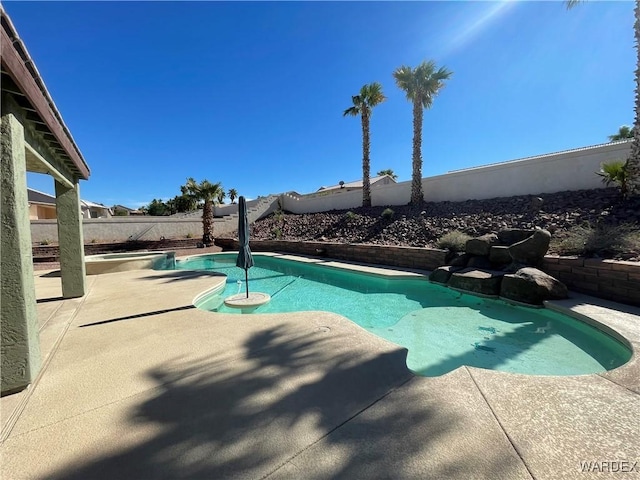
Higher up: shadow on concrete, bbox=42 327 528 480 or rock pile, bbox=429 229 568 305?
rock pile, bbox=429 229 568 305

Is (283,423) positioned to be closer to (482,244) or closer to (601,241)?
(482,244)

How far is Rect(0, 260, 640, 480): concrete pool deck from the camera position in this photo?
5.94 ft

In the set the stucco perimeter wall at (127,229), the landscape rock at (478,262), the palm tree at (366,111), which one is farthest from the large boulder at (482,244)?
the stucco perimeter wall at (127,229)

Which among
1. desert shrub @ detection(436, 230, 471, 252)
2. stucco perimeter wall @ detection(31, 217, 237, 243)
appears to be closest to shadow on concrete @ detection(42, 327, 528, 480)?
desert shrub @ detection(436, 230, 471, 252)

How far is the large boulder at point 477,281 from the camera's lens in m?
6.85

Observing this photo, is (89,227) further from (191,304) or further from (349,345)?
(349,345)

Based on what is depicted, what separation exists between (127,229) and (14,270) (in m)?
21.1

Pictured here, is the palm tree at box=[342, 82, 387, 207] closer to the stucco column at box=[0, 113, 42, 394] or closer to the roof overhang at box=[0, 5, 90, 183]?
the roof overhang at box=[0, 5, 90, 183]

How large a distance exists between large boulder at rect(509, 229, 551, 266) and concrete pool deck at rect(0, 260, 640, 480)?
11.4ft

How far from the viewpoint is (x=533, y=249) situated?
680cm

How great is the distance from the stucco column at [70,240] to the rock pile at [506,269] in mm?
9557

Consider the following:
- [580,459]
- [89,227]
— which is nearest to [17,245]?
[580,459]

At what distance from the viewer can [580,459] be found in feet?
6.03

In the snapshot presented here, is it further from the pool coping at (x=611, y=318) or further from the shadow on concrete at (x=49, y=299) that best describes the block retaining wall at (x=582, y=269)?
the shadow on concrete at (x=49, y=299)
